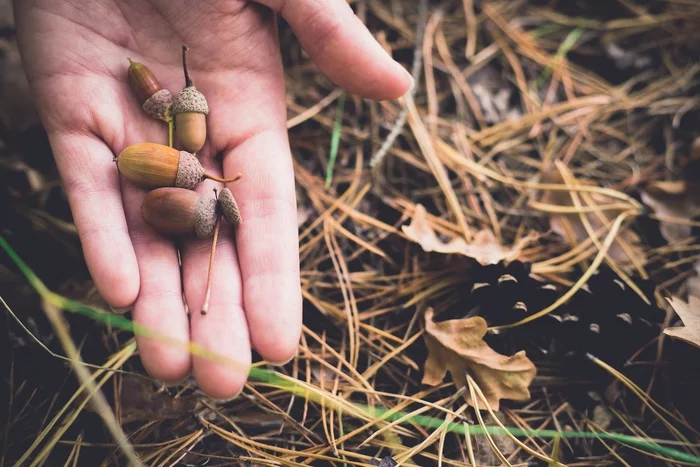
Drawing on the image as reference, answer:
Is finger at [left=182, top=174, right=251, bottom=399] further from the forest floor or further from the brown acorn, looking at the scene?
the forest floor

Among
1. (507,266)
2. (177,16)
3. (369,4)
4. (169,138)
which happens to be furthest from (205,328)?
(369,4)

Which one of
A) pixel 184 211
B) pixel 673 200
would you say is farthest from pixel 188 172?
pixel 673 200

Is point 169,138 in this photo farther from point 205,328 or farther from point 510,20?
point 510,20

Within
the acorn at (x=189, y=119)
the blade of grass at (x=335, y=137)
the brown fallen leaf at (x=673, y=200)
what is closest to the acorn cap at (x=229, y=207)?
the acorn at (x=189, y=119)

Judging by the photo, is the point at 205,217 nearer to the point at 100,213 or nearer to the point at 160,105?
the point at 100,213

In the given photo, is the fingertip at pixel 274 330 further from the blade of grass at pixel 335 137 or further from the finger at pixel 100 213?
the blade of grass at pixel 335 137

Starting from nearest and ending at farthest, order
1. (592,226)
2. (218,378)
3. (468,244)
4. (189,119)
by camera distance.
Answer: (218,378) < (189,119) < (468,244) < (592,226)

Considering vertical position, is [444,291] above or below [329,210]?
below
